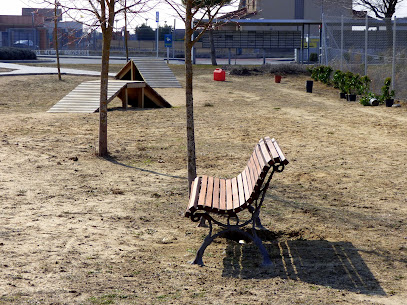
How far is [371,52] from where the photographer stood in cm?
2550

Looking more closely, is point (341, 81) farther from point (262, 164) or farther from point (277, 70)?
point (262, 164)

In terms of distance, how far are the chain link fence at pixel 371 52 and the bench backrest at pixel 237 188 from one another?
508 inches

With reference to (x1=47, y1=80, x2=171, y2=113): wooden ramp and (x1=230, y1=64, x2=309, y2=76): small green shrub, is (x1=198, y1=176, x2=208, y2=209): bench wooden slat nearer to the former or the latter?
(x1=47, y1=80, x2=171, y2=113): wooden ramp

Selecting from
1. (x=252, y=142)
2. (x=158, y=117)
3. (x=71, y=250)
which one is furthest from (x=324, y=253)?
(x=158, y=117)

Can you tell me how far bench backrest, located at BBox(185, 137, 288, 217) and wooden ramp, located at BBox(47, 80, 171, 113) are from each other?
32.8 ft

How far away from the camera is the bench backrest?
196 inches

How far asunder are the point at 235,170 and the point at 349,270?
412 centimetres

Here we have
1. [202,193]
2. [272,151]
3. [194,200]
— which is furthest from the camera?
[202,193]

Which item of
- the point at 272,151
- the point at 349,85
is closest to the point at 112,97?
the point at 349,85

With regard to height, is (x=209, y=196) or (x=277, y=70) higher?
(x=277, y=70)

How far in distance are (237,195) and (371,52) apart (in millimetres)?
21729

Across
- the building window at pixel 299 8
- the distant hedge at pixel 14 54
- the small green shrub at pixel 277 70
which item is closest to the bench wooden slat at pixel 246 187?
the small green shrub at pixel 277 70

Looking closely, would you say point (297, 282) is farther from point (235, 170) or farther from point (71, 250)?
point (235, 170)

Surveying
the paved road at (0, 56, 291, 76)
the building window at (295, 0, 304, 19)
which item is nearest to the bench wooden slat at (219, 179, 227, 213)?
the paved road at (0, 56, 291, 76)
